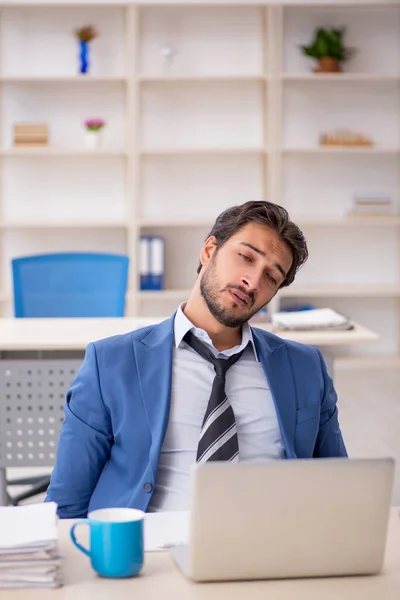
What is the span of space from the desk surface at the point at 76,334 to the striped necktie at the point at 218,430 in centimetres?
131

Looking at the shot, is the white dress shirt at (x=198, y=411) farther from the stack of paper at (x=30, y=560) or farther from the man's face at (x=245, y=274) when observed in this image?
the stack of paper at (x=30, y=560)

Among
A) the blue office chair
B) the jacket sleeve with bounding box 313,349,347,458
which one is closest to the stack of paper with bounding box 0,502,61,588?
the jacket sleeve with bounding box 313,349,347,458

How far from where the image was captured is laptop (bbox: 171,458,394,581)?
119 centimetres

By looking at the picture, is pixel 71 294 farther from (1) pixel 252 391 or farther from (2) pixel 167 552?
(2) pixel 167 552

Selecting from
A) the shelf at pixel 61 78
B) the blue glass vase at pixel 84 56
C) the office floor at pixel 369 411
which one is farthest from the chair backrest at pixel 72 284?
the blue glass vase at pixel 84 56

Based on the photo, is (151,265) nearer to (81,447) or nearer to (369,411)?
(369,411)

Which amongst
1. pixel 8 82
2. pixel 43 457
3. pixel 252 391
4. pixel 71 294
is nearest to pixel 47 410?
pixel 43 457

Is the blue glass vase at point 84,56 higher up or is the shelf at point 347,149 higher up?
the blue glass vase at point 84,56

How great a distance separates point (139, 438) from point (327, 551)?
600mm

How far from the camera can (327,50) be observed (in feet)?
20.2

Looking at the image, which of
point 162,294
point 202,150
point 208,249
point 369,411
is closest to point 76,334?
point 208,249

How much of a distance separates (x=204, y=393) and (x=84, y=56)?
15.2 feet

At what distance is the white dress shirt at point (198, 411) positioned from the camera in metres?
1.80

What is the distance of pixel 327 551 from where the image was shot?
1241mm
